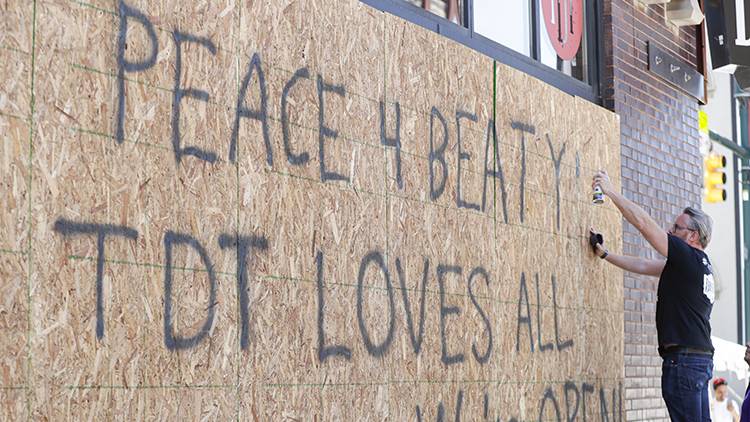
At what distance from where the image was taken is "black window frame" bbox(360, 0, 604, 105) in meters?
7.53

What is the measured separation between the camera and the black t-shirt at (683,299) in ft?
27.2

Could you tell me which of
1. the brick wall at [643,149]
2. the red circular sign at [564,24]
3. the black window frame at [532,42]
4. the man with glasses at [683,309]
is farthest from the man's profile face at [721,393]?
the man with glasses at [683,309]

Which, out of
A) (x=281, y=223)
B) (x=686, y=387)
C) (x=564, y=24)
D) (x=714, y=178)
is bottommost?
(x=686, y=387)

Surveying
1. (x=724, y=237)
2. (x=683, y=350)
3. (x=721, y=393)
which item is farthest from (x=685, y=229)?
(x=724, y=237)

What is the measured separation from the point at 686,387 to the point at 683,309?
20.8 inches

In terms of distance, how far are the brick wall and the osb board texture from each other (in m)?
1.37

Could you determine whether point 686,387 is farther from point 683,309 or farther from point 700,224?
point 700,224

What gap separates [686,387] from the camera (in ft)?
26.9

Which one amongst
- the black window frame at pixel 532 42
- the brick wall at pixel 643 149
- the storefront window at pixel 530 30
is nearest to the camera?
the black window frame at pixel 532 42

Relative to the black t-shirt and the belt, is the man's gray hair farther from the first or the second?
the belt

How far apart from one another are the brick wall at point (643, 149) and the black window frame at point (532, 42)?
0.29 ft

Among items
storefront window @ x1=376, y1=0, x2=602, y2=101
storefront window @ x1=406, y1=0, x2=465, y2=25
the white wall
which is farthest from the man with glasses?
the white wall

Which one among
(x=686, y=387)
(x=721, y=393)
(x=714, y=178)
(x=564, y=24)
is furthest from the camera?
(x=714, y=178)

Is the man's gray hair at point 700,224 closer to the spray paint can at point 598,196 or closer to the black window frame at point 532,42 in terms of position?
the spray paint can at point 598,196
